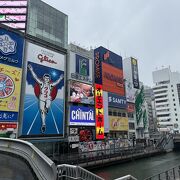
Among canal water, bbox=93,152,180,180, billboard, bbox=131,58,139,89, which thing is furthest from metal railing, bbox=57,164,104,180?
billboard, bbox=131,58,139,89

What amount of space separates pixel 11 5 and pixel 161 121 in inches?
3344

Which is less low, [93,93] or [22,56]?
[22,56]

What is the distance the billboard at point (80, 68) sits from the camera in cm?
4305

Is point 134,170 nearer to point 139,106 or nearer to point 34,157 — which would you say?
point 34,157

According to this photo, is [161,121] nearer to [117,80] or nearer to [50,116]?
[117,80]

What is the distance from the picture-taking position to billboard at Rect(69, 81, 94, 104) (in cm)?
4131

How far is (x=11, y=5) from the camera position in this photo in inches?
2586

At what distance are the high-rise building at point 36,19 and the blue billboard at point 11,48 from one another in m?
27.7

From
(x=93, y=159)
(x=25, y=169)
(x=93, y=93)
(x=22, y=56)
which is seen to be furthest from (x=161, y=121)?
(x=25, y=169)

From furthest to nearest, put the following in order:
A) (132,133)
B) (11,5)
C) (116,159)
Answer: (11,5)
(132,133)
(116,159)

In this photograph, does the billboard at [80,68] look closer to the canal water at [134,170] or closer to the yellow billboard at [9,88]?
the yellow billboard at [9,88]

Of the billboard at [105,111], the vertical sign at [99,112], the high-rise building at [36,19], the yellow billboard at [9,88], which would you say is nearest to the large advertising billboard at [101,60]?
the vertical sign at [99,112]

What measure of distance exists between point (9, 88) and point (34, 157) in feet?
90.6

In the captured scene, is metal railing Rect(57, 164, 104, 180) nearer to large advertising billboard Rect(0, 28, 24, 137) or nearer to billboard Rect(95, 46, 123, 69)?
large advertising billboard Rect(0, 28, 24, 137)
